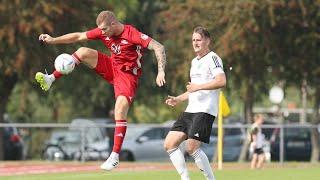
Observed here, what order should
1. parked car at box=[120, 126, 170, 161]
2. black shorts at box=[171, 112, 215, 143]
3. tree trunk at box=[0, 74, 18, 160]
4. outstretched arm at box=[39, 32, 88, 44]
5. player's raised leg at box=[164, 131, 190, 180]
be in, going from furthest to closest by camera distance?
1. tree trunk at box=[0, 74, 18, 160]
2. parked car at box=[120, 126, 170, 161]
3. outstretched arm at box=[39, 32, 88, 44]
4. player's raised leg at box=[164, 131, 190, 180]
5. black shorts at box=[171, 112, 215, 143]

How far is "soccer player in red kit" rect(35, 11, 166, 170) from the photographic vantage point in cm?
1413

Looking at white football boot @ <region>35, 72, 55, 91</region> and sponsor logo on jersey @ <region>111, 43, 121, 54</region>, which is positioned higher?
sponsor logo on jersey @ <region>111, 43, 121, 54</region>

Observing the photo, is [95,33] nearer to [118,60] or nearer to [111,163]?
[118,60]

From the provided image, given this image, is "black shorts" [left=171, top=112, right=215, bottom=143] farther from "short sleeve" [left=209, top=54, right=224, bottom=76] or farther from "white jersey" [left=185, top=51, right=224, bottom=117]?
"short sleeve" [left=209, top=54, right=224, bottom=76]

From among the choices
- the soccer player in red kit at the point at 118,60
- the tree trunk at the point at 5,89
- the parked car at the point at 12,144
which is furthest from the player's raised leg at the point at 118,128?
the tree trunk at the point at 5,89

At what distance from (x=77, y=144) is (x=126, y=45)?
18.8 meters

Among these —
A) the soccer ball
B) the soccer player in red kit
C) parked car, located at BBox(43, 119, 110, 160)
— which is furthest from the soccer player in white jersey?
parked car, located at BBox(43, 119, 110, 160)

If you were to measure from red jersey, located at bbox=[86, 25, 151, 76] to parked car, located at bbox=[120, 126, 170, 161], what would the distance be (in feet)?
59.4

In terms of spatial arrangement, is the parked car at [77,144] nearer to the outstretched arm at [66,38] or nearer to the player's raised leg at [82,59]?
the outstretched arm at [66,38]

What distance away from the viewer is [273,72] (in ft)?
116

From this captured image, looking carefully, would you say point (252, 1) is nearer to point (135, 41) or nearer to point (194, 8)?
point (194, 8)

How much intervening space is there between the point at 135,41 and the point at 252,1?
1919 centimetres

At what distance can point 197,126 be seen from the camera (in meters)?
13.2

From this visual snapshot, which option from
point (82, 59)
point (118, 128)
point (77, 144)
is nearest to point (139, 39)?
point (82, 59)
